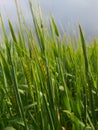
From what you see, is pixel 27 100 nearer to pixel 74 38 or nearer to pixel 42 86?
pixel 42 86

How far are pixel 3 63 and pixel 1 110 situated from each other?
8.2 inches

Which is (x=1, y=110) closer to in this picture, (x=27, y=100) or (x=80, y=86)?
(x=27, y=100)

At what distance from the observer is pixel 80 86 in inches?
47.1

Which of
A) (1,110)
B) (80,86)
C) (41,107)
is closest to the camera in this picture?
(41,107)

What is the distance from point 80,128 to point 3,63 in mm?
312

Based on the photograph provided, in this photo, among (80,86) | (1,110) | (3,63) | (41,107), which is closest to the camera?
(41,107)

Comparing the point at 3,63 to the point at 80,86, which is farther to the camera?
the point at 80,86

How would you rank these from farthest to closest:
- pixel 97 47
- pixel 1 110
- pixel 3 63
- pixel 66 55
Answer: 1. pixel 97 47
2. pixel 66 55
3. pixel 1 110
4. pixel 3 63

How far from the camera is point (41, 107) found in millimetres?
849

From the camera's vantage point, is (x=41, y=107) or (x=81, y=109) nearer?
(x=41, y=107)

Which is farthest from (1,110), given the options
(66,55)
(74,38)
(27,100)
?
(74,38)

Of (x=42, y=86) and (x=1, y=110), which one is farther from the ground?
(x=42, y=86)

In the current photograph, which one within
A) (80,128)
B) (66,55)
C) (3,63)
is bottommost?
(80,128)

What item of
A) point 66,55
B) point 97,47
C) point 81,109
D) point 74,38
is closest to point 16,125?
point 81,109
